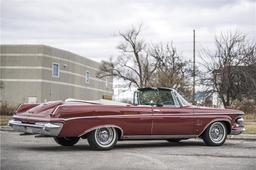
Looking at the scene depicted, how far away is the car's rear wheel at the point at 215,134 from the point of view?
13.5 meters

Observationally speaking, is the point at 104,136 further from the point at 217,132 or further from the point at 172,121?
the point at 217,132

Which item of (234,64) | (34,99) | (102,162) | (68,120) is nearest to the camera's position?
(102,162)

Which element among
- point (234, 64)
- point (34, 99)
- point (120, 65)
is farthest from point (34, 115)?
point (34, 99)

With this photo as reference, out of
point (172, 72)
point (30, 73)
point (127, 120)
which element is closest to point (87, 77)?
point (30, 73)

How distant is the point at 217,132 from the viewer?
44.8ft

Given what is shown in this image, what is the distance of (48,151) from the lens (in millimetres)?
11430

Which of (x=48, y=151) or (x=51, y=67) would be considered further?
(x=51, y=67)

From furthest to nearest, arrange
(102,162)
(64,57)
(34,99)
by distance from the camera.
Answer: (64,57)
(34,99)
(102,162)

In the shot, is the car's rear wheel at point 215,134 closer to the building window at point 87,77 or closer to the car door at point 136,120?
the car door at point 136,120

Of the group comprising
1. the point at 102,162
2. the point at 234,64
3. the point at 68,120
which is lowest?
the point at 102,162

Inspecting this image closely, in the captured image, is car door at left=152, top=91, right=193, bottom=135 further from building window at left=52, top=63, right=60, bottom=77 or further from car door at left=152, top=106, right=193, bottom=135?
building window at left=52, top=63, right=60, bottom=77

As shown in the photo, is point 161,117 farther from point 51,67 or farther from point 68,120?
point 51,67

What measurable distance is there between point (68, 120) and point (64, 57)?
73.9 meters

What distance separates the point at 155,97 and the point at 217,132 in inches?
74.6
